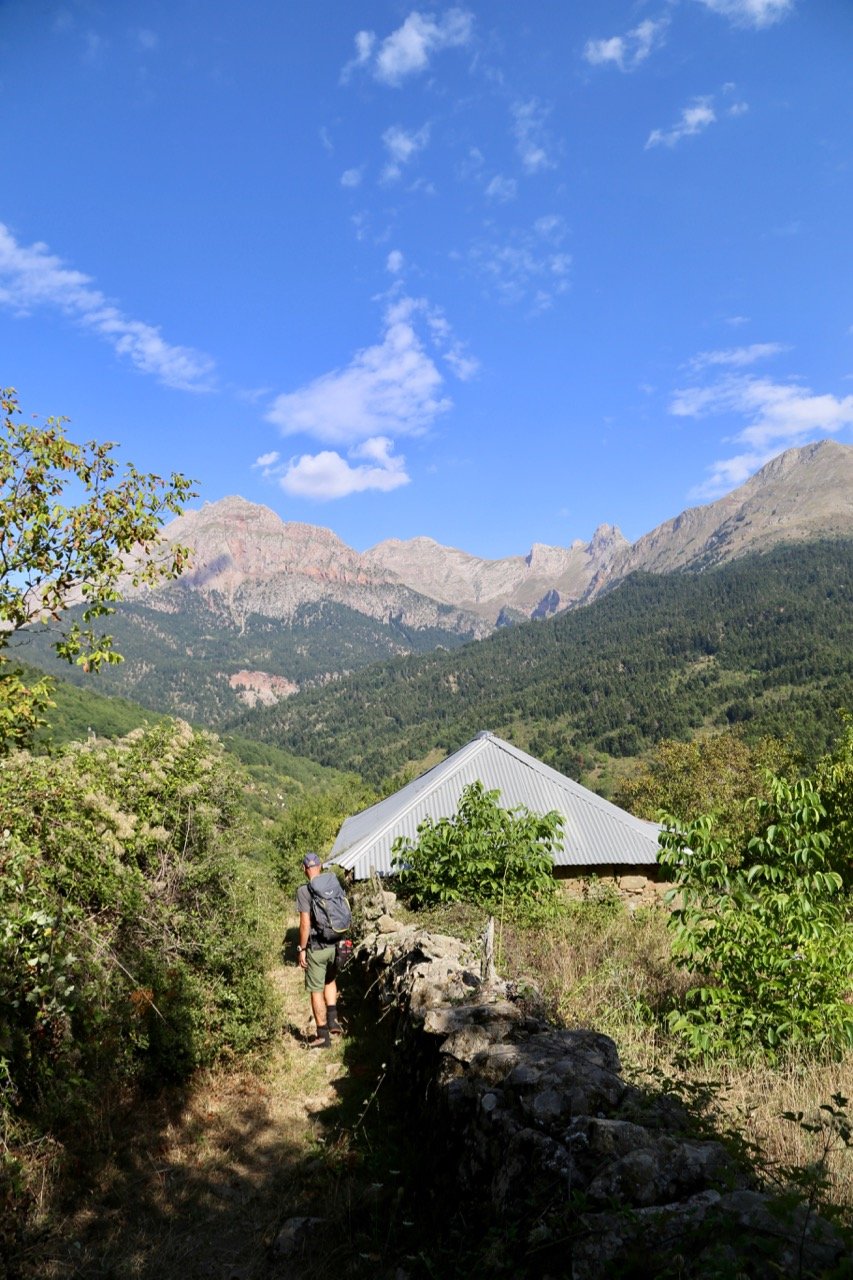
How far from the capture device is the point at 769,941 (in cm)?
499

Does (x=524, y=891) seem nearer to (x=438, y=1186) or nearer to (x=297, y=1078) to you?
(x=297, y=1078)

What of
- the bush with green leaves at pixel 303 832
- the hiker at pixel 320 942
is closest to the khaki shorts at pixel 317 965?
the hiker at pixel 320 942

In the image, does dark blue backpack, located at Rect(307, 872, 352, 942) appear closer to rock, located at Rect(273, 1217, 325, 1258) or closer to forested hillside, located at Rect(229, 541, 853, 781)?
rock, located at Rect(273, 1217, 325, 1258)

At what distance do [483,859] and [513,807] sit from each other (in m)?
2.46

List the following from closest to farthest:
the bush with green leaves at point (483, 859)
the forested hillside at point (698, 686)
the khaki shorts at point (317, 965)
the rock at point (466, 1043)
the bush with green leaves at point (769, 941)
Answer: the rock at point (466, 1043), the bush with green leaves at point (769, 941), the khaki shorts at point (317, 965), the bush with green leaves at point (483, 859), the forested hillside at point (698, 686)

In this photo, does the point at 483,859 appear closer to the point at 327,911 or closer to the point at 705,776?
the point at 327,911

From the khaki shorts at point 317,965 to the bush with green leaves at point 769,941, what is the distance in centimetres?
403

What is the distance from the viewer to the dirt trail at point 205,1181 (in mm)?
4051

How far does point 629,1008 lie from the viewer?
19.2 feet

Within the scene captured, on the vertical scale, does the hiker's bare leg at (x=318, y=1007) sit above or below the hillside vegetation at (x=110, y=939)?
below

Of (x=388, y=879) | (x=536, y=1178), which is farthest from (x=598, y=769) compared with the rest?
(x=536, y=1178)

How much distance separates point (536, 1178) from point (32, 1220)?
3.55 meters

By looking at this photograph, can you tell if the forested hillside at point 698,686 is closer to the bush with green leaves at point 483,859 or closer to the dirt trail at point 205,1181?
the bush with green leaves at point 483,859

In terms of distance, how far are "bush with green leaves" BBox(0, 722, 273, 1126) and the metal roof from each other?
12.6 feet
